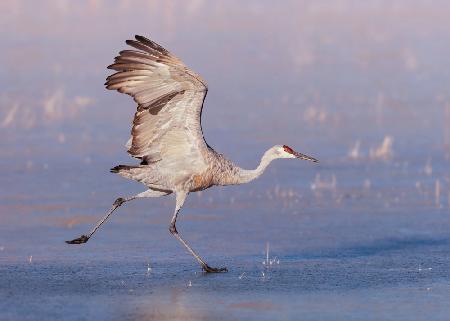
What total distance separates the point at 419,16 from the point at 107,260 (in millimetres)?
18220

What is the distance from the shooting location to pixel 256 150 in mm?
16641

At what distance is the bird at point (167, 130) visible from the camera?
9.50m

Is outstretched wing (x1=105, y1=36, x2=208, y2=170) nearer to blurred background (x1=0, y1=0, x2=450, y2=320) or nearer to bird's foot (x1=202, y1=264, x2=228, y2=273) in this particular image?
blurred background (x1=0, y1=0, x2=450, y2=320)

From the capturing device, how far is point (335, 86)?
22.1 meters

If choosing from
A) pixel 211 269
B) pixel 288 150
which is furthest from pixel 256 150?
pixel 211 269

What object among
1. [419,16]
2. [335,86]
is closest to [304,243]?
[335,86]

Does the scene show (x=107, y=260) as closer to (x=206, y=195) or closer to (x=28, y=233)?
(x=28, y=233)

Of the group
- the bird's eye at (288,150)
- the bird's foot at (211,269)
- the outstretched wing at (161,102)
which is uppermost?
the outstretched wing at (161,102)

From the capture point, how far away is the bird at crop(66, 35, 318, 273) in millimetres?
9500

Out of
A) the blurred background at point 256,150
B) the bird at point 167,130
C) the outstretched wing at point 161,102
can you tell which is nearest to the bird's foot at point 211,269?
the bird at point 167,130

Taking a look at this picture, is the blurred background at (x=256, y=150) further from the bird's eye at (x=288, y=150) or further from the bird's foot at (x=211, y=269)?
the bird's eye at (x=288, y=150)

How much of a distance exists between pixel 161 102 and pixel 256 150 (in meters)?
7.08

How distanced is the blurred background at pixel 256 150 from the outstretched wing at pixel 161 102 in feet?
2.79

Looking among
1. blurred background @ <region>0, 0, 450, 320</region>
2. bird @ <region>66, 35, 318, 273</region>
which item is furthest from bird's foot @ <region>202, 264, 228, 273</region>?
blurred background @ <region>0, 0, 450, 320</region>
